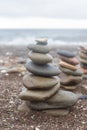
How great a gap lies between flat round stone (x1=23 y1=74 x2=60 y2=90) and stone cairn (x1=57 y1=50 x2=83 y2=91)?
90.3 inches

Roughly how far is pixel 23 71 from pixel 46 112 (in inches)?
228

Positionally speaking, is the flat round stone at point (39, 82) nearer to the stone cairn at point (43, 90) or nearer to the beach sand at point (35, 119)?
the stone cairn at point (43, 90)

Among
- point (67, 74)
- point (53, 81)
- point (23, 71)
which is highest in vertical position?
point (53, 81)

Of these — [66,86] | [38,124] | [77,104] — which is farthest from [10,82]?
[38,124]

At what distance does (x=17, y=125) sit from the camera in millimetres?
9570

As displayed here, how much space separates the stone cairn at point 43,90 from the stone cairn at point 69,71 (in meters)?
2.18

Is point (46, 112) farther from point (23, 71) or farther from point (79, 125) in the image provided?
point (23, 71)

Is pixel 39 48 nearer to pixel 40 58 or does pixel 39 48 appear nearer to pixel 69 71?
pixel 40 58

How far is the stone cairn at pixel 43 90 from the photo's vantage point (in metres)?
10.1

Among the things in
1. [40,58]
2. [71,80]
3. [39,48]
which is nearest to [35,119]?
[40,58]

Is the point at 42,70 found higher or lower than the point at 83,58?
higher

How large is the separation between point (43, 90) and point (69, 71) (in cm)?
252

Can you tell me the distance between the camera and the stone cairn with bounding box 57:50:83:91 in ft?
41.4

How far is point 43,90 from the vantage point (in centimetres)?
1027
